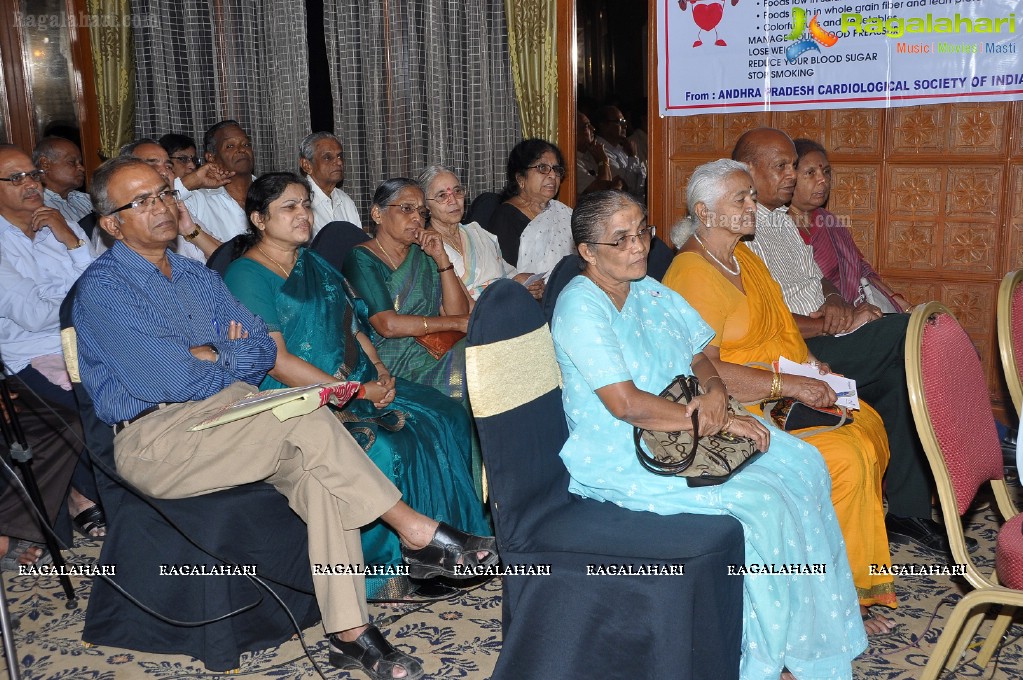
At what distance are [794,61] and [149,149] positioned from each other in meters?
3.26

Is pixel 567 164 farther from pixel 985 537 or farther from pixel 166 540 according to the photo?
pixel 166 540

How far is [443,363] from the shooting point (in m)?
3.49

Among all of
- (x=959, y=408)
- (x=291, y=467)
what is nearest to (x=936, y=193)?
(x=959, y=408)

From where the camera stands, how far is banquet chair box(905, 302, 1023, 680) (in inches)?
80.7

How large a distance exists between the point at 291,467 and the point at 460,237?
1760 mm

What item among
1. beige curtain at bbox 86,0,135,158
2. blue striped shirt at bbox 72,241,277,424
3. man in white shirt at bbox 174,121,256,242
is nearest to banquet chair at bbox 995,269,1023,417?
blue striped shirt at bbox 72,241,277,424

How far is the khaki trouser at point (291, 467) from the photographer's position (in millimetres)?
2484

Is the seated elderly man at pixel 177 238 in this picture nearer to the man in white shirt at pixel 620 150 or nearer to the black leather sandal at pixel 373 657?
the black leather sandal at pixel 373 657

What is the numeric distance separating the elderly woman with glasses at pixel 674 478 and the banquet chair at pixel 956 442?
0.31 m

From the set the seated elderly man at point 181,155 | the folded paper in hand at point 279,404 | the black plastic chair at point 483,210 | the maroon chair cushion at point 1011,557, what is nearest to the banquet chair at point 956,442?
the maroon chair cushion at point 1011,557

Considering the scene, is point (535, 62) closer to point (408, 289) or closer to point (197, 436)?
point (408, 289)

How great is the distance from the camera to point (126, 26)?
18.4 feet

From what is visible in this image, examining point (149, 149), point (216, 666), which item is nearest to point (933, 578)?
point (216, 666)

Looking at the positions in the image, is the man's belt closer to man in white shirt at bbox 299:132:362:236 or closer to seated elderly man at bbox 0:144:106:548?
seated elderly man at bbox 0:144:106:548
